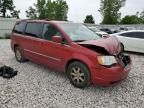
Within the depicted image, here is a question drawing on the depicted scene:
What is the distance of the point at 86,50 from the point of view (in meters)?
4.54

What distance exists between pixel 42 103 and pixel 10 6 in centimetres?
6384

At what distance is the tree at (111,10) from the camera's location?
59406mm

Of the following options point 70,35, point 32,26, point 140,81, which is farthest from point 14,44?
point 140,81

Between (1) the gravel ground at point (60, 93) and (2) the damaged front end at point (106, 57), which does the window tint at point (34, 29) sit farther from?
(2) the damaged front end at point (106, 57)

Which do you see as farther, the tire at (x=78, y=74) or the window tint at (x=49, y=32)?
the window tint at (x=49, y=32)

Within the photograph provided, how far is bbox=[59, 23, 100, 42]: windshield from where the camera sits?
5.16 m

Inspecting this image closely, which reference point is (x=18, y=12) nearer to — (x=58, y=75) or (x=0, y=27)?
(x=0, y=27)

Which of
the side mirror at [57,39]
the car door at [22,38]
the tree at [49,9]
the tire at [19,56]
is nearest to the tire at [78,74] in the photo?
the side mirror at [57,39]

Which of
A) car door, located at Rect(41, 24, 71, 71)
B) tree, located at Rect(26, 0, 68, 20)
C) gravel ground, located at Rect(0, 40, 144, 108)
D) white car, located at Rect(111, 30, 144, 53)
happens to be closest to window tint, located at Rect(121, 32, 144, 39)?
white car, located at Rect(111, 30, 144, 53)

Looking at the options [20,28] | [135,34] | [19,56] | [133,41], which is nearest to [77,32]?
[20,28]

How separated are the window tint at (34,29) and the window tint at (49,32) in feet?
0.80

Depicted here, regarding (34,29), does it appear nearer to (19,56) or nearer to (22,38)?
(22,38)

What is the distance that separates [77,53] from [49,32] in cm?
135

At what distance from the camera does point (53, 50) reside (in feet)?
17.4
